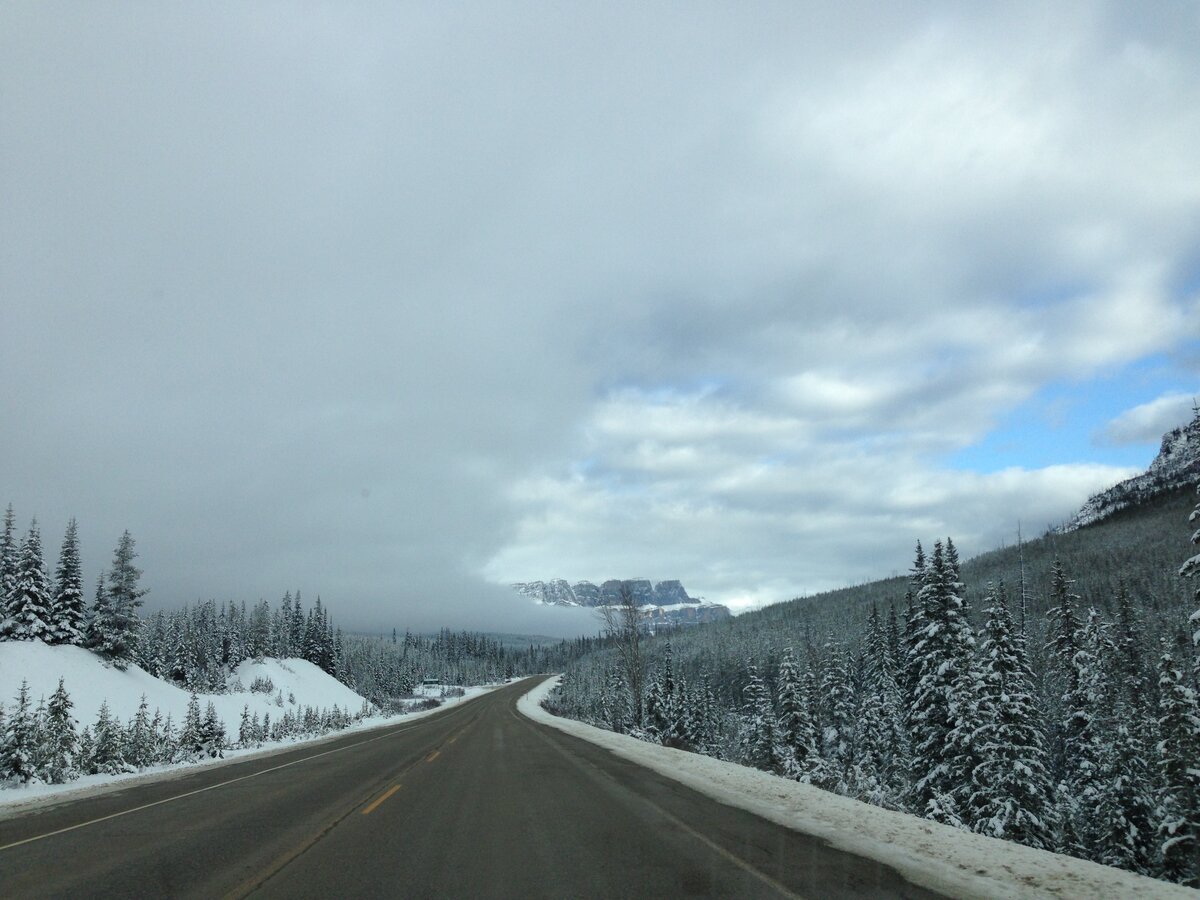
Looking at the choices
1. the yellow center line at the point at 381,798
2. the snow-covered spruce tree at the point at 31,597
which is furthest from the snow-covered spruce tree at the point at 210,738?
the snow-covered spruce tree at the point at 31,597

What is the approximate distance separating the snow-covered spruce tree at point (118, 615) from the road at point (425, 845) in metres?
41.8

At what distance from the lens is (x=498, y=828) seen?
30.3ft

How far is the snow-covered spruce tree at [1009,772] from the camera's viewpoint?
23.5 metres

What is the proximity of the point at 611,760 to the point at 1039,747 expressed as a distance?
17724 mm

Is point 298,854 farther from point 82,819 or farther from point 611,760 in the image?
point 611,760

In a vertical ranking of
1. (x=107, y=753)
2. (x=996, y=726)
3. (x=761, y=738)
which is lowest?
(x=761, y=738)

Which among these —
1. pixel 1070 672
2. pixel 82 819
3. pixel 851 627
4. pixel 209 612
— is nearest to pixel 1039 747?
pixel 1070 672

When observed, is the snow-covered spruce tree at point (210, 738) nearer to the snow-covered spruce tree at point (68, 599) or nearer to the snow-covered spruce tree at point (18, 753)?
the snow-covered spruce tree at point (18, 753)

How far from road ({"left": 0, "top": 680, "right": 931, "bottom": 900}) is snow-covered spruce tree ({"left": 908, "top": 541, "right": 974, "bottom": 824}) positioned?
60.6ft

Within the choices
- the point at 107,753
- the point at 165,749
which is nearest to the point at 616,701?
the point at 165,749

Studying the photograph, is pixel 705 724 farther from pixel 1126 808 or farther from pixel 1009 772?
pixel 1009 772

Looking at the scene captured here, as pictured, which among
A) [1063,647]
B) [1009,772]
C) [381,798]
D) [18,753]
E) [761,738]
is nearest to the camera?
[381,798]

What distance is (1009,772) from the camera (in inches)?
950

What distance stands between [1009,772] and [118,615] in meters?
55.3
